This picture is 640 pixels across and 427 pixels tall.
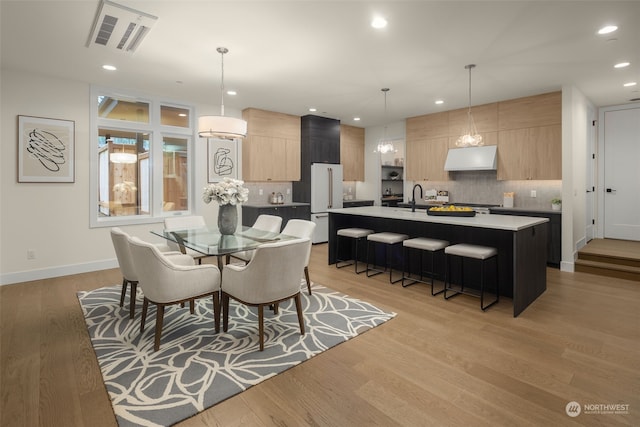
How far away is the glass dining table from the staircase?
4.48 meters

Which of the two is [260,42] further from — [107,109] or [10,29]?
[107,109]

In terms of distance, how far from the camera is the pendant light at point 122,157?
5305 millimetres

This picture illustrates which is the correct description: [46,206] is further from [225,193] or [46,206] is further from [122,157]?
[225,193]

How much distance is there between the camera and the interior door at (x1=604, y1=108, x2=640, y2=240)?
6055 millimetres

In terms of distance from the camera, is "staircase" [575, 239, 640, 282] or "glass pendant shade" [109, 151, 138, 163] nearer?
"staircase" [575, 239, 640, 282]

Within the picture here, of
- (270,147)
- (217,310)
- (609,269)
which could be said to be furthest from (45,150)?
(609,269)

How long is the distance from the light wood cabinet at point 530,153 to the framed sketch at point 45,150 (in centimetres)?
683

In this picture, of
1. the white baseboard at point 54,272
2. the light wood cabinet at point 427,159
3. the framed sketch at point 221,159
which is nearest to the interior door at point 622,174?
the light wood cabinet at point 427,159

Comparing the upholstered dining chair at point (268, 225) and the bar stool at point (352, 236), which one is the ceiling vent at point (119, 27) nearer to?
the upholstered dining chair at point (268, 225)

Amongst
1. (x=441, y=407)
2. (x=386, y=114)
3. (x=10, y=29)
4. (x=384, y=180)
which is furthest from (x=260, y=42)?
(x=384, y=180)

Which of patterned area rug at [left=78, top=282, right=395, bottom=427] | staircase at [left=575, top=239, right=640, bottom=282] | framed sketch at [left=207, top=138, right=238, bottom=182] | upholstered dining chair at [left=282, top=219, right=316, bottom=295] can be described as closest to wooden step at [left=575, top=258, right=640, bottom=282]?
staircase at [left=575, top=239, right=640, bottom=282]

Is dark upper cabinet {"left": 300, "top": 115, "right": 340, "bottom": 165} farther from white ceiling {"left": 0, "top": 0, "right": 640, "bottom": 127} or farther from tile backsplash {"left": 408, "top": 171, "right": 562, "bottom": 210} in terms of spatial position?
tile backsplash {"left": 408, "top": 171, "right": 562, "bottom": 210}

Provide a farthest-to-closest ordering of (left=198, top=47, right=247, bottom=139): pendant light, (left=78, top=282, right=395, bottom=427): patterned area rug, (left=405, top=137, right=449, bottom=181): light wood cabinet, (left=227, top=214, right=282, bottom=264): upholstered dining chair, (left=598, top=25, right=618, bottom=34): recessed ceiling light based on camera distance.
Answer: (left=405, top=137, right=449, bottom=181): light wood cabinet, (left=227, top=214, right=282, bottom=264): upholstered dining chair, (left=198, top=47, right=247, bottom=139): pendant light, (left=598, top=25, right=618, bottom=34): recessed ceiling light, (left=78, top=282, right=395, bottom=427): patterned area rug

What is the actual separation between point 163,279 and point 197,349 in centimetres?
62
